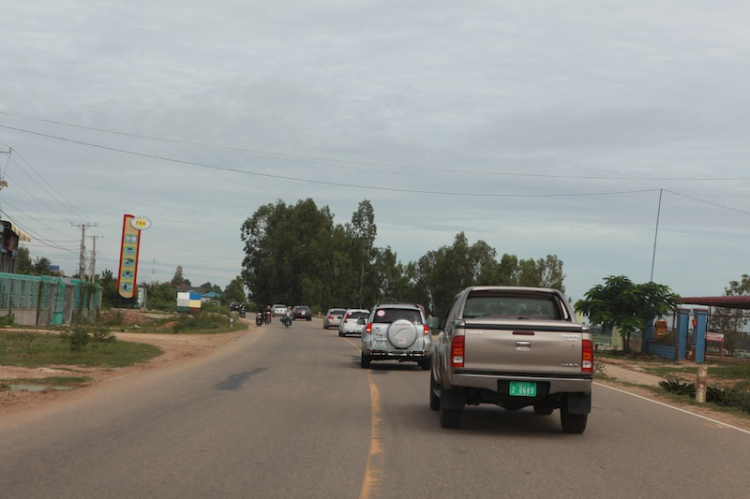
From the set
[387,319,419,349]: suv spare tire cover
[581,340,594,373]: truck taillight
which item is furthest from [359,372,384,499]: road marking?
[387,319,419,349]: suv spare tire cover

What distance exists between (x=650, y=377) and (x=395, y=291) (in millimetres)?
87347

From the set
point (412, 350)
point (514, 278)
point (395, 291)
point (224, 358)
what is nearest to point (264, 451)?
point (412, 350)

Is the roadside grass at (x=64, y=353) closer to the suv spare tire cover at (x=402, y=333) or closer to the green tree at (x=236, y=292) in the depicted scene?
the suv spare tire cover at (x=402, y=333)

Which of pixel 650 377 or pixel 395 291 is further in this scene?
pixel 395 291

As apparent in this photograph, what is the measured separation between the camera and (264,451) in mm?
9203

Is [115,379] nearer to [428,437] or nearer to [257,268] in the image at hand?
[428,437]

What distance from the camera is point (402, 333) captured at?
22.2 metres

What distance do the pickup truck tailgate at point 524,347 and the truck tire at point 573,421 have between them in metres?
0.93

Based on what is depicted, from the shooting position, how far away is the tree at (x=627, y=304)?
40.5 meters

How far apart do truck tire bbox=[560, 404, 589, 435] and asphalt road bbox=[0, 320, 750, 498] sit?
0.73 feet

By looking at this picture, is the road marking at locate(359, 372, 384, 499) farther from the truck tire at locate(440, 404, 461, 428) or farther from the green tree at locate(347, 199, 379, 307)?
the green tree at locate(347, 199, 379, 307)

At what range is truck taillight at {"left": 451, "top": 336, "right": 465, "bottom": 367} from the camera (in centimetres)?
1086

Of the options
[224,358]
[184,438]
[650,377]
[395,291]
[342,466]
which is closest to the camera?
[342,466]

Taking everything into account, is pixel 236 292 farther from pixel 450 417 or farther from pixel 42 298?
pixel 450 417
